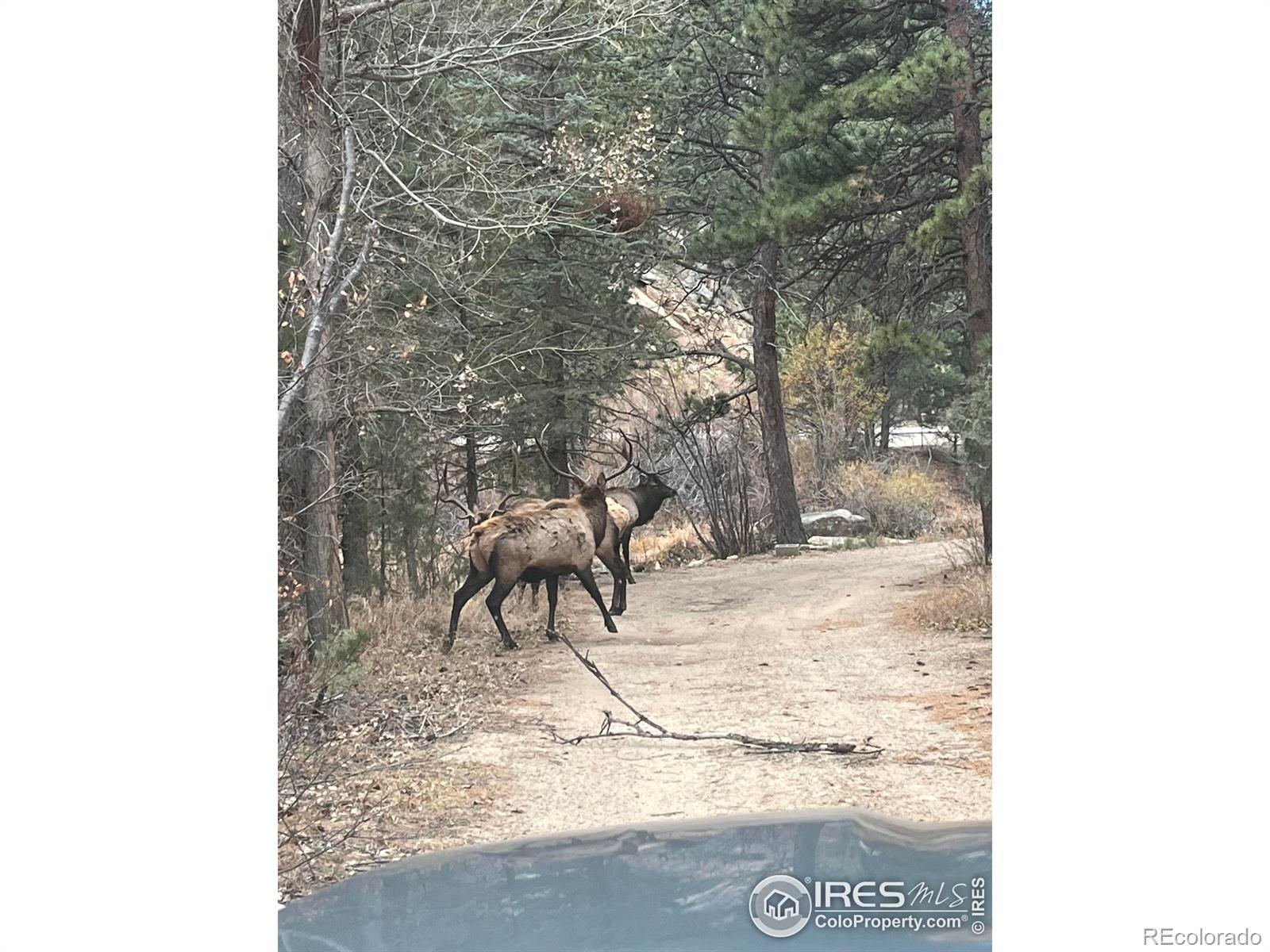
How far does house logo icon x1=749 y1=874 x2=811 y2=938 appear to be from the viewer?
410 centimetres

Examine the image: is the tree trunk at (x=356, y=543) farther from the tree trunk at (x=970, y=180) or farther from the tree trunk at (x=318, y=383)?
A: the tree trunk at (x=970, y=180)

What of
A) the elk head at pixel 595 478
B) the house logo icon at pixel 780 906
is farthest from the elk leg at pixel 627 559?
the house logo icon at pixel 780 906

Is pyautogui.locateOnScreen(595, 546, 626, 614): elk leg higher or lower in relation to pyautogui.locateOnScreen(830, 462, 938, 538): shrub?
lower

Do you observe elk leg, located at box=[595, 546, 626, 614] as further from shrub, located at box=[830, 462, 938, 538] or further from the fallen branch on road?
shrub, located at box=[830, 462, 938, 538]

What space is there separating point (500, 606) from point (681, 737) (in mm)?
768

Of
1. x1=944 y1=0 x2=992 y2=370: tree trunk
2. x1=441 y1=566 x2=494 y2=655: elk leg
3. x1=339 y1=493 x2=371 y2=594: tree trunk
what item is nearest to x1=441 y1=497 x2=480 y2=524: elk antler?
x1=441 y1=566 x2=494 y2=655: elk leg

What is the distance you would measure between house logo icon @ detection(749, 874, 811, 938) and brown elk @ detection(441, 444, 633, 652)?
985 millimetres

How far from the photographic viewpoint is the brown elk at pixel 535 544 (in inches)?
177

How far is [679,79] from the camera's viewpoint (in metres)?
4.45

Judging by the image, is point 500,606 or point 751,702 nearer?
point 751,702

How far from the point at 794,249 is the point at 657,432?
79 centimetres

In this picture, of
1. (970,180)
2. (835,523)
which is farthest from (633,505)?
(970,180)

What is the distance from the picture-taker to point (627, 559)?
15.0ft

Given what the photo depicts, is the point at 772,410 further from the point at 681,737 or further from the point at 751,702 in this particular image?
the point at 681,737
